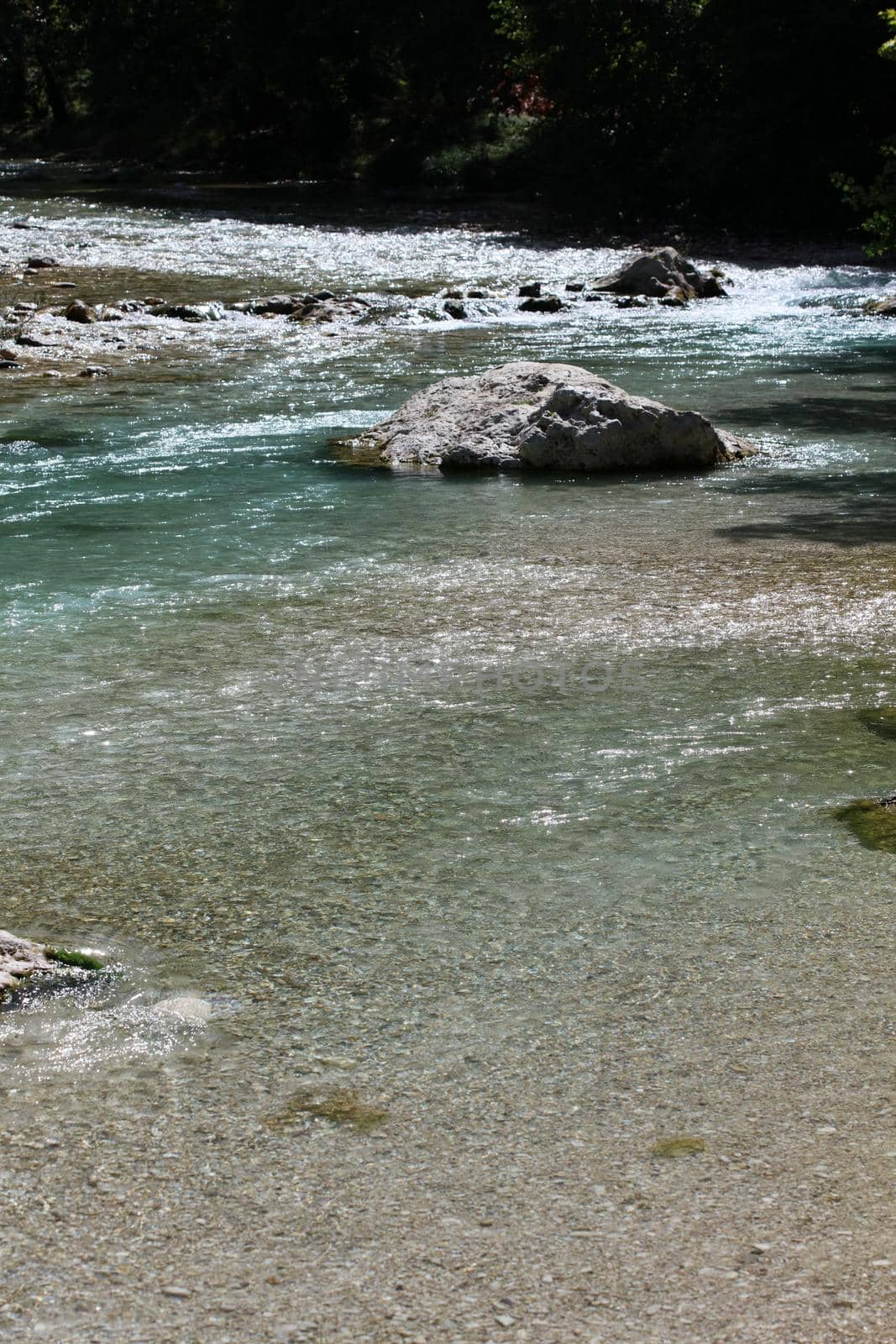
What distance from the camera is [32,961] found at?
370 centimetres

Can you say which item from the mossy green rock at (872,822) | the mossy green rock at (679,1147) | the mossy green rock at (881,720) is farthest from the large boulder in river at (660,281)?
the mossy green rock at (679,1147)

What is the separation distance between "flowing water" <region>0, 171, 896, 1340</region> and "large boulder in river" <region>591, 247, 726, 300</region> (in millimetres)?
9821

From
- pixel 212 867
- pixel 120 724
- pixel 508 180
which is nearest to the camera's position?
pixel 212 867

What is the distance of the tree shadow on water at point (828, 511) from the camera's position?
841 centimetres

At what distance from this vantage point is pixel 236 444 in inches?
449

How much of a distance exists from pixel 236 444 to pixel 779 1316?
9.52 metres

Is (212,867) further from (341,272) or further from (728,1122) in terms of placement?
(341,272)

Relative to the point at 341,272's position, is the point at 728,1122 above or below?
below

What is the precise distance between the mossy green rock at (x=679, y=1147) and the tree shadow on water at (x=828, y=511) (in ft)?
18.5

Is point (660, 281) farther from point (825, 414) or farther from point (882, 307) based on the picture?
point (825, 414)

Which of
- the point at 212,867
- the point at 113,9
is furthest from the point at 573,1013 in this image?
the point at 113,9

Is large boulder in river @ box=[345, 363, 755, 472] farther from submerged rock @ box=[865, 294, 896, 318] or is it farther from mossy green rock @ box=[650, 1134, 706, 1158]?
submerged rock @ box=[865, 294, 896, 318]

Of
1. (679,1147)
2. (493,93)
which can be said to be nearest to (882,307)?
(679,1147)

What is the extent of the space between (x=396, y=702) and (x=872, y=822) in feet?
6.18
